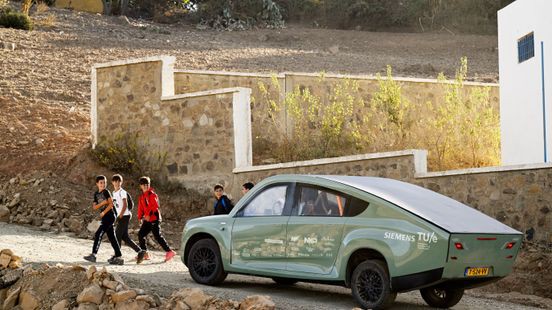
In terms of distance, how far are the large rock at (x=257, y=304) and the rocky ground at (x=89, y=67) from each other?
105 inches

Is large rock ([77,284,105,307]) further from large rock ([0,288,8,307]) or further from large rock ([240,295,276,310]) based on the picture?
large rock ([240,295,276,310])

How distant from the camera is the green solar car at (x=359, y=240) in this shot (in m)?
12.2

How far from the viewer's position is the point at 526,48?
22.2m

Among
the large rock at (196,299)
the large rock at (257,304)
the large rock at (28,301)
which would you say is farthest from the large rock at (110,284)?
the large rock at (257,304)

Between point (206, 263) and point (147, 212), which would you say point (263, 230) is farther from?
point (147, 212)

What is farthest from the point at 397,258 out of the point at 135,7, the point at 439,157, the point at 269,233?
the point at 135,7

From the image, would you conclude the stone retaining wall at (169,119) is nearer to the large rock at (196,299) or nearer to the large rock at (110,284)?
the large rock at (110,284)

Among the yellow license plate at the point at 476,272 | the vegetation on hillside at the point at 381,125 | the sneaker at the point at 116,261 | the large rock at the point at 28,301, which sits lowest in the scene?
the large rock at the point at 28,301

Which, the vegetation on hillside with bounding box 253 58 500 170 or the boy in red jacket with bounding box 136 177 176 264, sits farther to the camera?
the vegetation on hillside with bounding box 253 58 500 170

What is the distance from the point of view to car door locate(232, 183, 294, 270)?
45.0 feet

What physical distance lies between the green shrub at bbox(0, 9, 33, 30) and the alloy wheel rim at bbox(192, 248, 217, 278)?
24.3 m

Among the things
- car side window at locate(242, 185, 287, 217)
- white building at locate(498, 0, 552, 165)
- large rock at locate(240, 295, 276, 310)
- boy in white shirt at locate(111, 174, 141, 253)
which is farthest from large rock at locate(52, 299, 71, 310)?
white building at locate(498, 0, 552, 165)

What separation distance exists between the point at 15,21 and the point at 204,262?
24589 mm

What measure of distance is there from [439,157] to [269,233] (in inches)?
382
